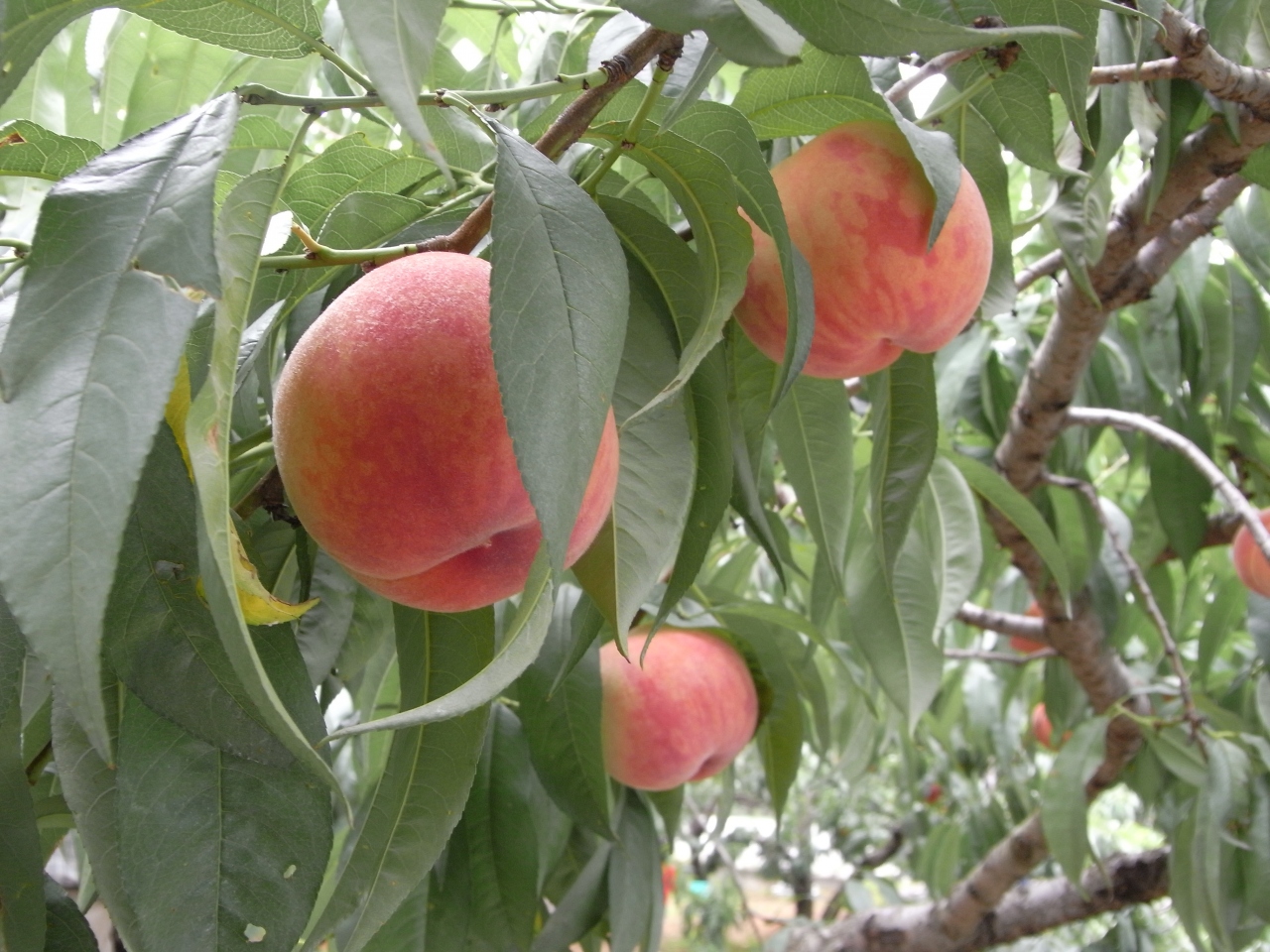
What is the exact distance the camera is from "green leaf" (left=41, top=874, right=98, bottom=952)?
542 mm

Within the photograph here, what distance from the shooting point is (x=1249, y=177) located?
0.86 metres

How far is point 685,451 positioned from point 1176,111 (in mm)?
550

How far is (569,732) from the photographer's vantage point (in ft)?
2.59

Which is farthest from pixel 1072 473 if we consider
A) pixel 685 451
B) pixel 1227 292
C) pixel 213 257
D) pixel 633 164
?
pixel 213 257

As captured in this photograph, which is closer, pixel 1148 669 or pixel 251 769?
pixel 251 769

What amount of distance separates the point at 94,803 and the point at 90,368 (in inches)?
10.6

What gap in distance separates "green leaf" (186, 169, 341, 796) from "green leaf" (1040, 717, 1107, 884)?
1.16 metres

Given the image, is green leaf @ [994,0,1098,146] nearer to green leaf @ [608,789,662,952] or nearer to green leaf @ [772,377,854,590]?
green leaf @ [772,377,854,590]

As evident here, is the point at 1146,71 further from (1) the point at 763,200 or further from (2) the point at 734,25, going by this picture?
(2) the point at 734,25

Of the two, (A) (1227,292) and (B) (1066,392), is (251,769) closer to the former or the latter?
(B) (1066,392)

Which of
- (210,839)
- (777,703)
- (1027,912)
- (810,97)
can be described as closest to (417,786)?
(210,839)

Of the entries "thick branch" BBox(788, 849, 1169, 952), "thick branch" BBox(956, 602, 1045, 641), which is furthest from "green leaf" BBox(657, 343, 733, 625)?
"thick branch" BBox(788, 849, 1169, 952)

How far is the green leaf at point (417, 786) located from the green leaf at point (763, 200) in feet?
0.70

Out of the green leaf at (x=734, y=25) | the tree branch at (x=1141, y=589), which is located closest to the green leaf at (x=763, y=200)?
the green leaf at (x=734, y=25)
